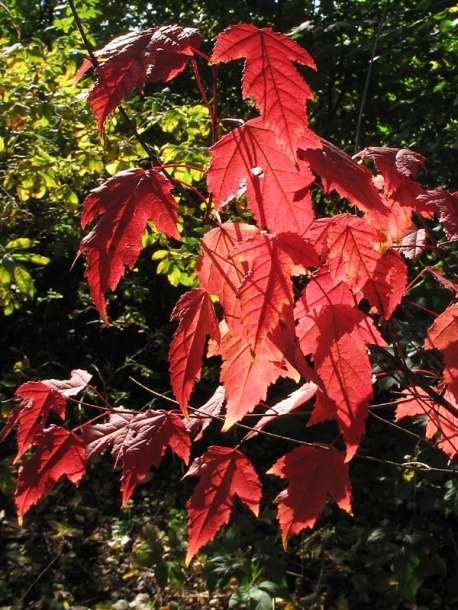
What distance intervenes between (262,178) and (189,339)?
0.30 m

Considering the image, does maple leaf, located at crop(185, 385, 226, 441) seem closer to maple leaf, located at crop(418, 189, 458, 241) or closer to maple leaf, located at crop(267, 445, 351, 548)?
maple leaf, located at crop(267, 445, 351, 548)

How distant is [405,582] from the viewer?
9.42 feet

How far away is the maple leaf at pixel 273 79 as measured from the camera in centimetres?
94

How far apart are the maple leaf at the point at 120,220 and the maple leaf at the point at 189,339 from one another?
0.42ft

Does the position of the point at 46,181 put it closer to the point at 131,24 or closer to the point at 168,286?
the point at 168,286

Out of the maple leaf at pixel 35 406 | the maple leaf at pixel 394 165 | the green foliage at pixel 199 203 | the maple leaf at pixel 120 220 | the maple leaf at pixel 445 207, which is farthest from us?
the green foliage at pixel 199 203

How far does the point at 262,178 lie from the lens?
1.04 m

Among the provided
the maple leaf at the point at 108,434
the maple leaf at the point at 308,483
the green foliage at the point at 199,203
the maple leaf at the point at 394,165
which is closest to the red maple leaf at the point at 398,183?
the maple leaf at the point at 394,165

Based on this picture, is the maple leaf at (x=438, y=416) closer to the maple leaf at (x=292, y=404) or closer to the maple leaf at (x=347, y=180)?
the maple leaf at (x=292, y=404)

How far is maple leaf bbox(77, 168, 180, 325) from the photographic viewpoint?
41.1 inches

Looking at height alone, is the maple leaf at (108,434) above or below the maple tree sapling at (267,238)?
below

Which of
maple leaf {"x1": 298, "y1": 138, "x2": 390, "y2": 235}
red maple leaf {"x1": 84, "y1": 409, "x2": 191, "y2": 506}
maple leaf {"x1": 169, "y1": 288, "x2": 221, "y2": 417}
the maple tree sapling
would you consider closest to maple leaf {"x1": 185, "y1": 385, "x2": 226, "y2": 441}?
red maple leaf {"x1": 84, "y1": 409, "x2": 191, "y2": 506}

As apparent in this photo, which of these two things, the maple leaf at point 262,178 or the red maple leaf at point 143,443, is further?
the red maple leaf at point 143,443

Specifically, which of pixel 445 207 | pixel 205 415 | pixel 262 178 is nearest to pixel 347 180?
pixel 262 178
